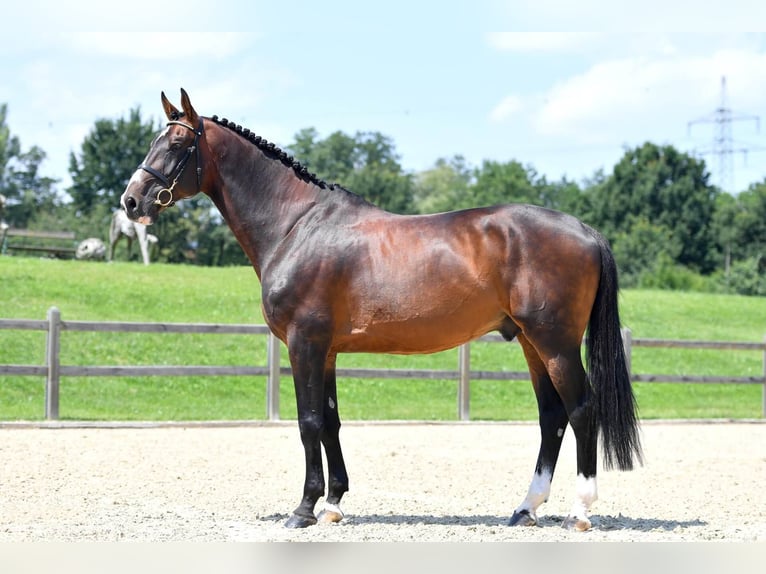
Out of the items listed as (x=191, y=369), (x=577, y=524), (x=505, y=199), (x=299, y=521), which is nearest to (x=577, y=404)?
(x=577, y=524)

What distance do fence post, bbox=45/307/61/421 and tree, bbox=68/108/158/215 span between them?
44.1 m

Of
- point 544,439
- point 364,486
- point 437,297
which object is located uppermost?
point 437,297

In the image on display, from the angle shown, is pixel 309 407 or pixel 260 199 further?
pixel 260 199

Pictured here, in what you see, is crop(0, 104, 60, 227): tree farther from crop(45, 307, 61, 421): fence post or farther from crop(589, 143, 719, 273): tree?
crop(45, 307, 61, 421): fence post

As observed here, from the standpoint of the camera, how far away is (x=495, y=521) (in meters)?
6.07

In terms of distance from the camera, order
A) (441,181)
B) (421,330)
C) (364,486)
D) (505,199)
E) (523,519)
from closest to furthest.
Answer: (421,330) → (523,519) → (364,486) → (505,199) → (441,181)

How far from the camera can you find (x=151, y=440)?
10.4 meters

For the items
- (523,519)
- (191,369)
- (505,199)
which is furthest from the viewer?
(505,199)

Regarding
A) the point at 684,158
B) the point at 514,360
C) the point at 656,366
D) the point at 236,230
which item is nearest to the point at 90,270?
the point at 514,360

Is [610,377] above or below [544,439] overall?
above

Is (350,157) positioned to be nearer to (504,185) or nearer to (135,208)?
(504,185)

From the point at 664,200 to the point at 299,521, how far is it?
165 ft

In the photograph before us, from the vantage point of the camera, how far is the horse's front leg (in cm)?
566

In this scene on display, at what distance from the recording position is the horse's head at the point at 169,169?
586 centimetres
